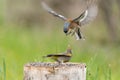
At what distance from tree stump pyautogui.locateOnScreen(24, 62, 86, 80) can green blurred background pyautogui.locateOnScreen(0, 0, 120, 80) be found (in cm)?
358

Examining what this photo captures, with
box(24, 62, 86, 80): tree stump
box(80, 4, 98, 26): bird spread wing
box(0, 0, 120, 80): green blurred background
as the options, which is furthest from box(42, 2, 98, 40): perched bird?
box(0, 0, 120, 80): green blurred background

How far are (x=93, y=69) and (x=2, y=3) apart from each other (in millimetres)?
9381

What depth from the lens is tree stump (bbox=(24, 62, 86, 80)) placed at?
13.9 feet

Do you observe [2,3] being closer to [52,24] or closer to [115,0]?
[52,24]

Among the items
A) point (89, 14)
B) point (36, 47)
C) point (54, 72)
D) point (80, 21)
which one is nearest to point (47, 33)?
point (36, 47)

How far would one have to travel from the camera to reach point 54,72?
4.25 metres

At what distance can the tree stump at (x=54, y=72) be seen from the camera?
4.24 m

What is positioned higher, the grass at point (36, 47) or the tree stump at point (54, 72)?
the grass at point (36, 47)

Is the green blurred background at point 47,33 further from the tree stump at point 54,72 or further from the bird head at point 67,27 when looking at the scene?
the tree stump at point 54,72

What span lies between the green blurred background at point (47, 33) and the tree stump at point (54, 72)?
358 cm

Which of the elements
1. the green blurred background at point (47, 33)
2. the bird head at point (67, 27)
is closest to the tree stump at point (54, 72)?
the bird head at point (67, 27)

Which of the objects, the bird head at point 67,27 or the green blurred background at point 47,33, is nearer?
the bird head at point 67,27

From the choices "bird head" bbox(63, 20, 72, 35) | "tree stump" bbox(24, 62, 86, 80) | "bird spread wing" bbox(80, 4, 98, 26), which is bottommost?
"tree stump" bbox(24, 62, 86, 80)

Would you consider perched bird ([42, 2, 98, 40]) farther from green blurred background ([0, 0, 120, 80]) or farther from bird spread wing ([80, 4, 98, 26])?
green blurred background ([0, 0, 120, 80])
